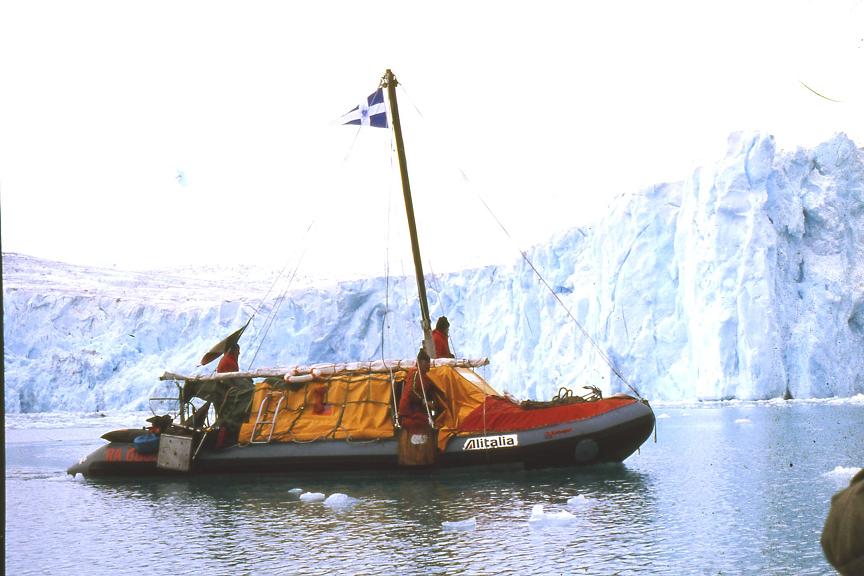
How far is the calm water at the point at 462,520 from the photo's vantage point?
7.31 m

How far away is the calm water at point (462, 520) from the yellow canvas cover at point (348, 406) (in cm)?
73

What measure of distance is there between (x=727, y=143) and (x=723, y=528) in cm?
3089

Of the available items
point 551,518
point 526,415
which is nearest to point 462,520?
point 551,518

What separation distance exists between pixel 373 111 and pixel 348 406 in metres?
5.63

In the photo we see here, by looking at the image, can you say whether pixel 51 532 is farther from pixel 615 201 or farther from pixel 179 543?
pixel 615 201

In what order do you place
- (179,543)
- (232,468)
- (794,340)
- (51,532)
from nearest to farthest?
1. (179,543)
2. (51,532)
3. (232,468)
4. (794,340)

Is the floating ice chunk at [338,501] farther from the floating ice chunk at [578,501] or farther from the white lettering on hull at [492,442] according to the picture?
the floating ice chunk at [578,501]

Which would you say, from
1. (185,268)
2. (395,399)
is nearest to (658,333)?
(395,399)

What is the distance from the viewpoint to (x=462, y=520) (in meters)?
9.00

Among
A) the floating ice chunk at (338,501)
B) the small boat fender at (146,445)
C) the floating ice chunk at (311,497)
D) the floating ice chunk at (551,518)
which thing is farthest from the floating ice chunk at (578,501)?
the small boat fender at (146,445)

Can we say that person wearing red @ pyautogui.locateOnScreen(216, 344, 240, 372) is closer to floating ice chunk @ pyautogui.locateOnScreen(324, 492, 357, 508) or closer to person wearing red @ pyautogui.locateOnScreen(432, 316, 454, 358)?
person wearing red @ pyautogui.locateOnScreen(432, 316, 454, 358)

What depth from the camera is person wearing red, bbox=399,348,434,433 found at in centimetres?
1252

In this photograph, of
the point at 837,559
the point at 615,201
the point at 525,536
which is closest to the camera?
the point at 837,559

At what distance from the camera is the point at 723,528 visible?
848 centimetres
